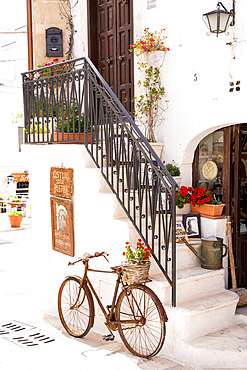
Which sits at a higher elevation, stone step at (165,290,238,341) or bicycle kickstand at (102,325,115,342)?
stone step at (165,290,238,341)

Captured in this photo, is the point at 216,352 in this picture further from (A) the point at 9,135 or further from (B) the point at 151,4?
(A) the point at 9,135

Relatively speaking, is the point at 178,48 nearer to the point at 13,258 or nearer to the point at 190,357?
the point at 190,357

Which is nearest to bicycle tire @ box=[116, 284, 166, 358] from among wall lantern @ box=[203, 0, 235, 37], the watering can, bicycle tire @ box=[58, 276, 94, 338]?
bicycle tire @ box=[58, 276, 94, 338]

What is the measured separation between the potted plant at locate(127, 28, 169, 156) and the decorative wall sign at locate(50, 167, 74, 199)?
149 centimetres

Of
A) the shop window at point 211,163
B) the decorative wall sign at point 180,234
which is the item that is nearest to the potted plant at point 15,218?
the shop window at point 211,163

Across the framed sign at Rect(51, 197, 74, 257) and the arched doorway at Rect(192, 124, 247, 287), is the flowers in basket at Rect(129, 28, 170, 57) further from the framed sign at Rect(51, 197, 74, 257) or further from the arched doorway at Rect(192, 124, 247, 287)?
the framed sign at Rect(51, 197, 74, 257)

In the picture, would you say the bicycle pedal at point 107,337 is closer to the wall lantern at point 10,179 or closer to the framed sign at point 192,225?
the framed sign at point 192,225

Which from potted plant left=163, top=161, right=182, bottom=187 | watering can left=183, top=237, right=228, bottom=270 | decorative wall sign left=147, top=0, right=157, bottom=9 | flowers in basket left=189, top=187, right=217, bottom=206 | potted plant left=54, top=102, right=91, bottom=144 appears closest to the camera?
watering can left=183, top=237, right=228, bottom=270

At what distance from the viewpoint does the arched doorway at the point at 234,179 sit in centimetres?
587

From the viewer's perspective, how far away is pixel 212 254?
5.36 meters

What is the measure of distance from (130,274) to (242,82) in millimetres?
2751

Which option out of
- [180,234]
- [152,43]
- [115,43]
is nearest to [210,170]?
[180,234]

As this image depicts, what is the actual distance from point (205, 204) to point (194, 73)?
1.83 metres

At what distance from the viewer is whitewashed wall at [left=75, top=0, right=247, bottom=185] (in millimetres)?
5430
